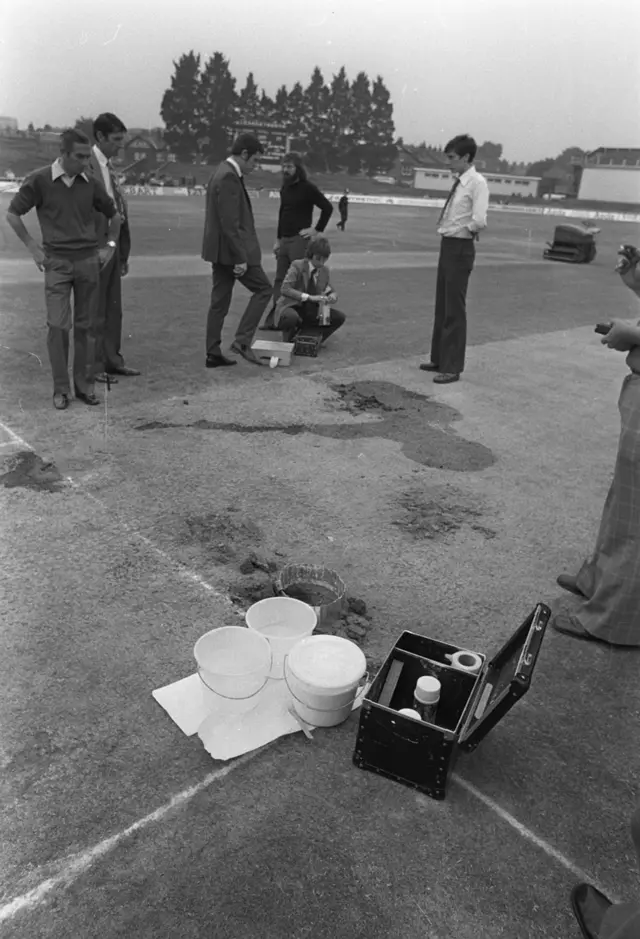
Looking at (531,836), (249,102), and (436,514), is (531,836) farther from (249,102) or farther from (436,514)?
(249,102)

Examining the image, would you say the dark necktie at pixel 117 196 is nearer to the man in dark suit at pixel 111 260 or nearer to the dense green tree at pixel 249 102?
the man in dark suit at pixel 111 260

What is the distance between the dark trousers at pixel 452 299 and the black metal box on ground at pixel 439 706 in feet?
16.2

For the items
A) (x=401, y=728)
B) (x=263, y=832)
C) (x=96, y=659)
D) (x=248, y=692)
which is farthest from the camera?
(x=96, y=659)

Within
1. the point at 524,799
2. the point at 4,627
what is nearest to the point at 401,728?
the point at 524,799

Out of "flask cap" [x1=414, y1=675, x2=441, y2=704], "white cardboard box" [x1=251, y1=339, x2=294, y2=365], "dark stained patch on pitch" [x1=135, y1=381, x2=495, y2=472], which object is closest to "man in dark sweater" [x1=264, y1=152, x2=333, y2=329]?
"white cardboard box" [x1=251, y1=339, x2=294, y2=365]

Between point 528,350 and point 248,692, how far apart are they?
25.3 ft

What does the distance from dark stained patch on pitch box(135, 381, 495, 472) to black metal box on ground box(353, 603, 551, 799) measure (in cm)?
263

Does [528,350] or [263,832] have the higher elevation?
[528,350]

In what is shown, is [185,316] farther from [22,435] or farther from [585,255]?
[585,255]

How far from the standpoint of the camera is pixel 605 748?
107 inches

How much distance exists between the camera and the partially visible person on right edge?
3107mm

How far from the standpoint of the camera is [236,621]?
10.8 ft

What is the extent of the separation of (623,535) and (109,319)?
4.98 metres

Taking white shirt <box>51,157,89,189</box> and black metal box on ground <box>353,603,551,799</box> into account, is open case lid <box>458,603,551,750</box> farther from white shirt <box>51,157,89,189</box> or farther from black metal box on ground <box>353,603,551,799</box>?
white shirt <box>51,157,89,189</box>
